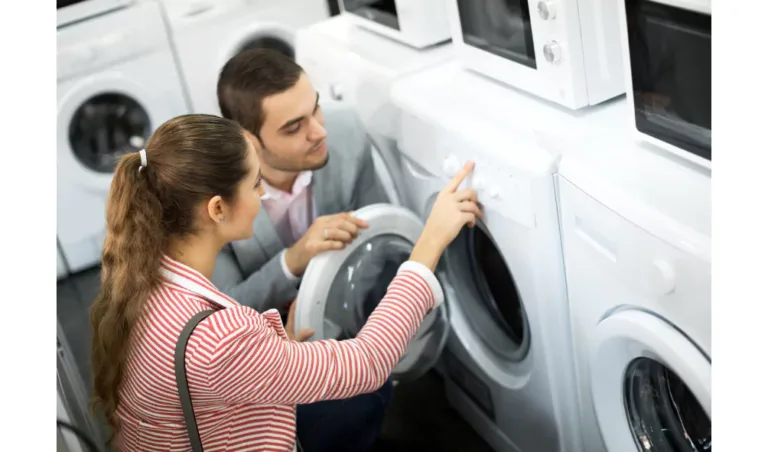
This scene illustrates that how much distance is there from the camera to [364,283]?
5.29 feet

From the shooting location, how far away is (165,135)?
115 cm

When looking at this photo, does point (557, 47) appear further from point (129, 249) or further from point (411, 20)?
point (129, 249)

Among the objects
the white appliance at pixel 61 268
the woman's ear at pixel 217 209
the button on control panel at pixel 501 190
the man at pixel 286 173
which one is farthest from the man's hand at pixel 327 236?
the white appliance at pixel 61 268

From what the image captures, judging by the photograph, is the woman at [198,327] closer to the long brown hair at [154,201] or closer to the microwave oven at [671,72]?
the long brown hair at [154,201]

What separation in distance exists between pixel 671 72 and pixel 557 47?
0.79ft

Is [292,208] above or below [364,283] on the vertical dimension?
above

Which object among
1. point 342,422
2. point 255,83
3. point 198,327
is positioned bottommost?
point 342,422

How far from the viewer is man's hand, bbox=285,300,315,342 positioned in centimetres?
146

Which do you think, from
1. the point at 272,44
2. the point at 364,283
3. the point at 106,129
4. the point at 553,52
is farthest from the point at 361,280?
the point at 106,129

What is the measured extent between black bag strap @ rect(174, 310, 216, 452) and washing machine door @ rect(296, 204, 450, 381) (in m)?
0.41

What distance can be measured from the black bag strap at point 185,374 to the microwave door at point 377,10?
37.6 inches
